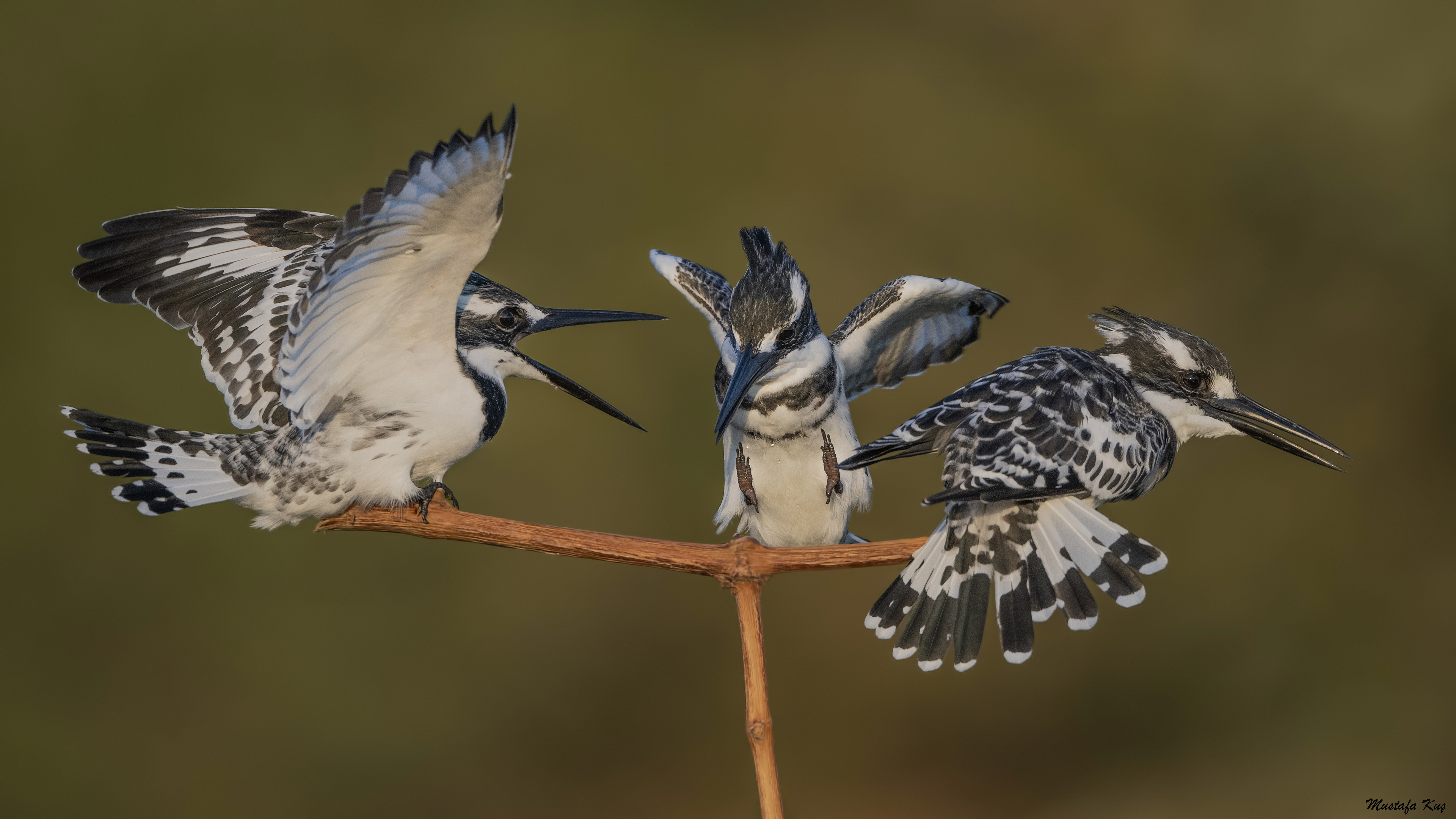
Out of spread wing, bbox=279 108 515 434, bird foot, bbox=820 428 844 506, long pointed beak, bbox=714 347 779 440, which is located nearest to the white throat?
bird foot, bbox=820 428 844 506

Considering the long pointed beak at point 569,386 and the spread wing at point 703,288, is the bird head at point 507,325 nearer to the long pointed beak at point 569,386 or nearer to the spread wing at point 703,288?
the long pointed beak at point 569,386

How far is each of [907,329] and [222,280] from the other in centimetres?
147

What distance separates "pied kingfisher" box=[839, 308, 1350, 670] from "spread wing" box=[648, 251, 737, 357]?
60 cm

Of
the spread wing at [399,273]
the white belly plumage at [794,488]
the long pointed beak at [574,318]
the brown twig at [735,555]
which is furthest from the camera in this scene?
the white belly plumage at [794,488]

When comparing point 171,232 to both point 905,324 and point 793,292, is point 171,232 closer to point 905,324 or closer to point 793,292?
point 793,292

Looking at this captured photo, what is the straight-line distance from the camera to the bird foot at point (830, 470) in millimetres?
1869

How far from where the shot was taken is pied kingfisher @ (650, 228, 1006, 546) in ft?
5.37

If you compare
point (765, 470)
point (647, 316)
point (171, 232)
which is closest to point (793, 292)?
point (647, 316)

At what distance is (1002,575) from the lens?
5.15 feet

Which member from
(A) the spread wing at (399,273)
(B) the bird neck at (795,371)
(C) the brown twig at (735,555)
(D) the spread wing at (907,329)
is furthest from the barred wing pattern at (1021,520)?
(A) the spread wing at (399,273)

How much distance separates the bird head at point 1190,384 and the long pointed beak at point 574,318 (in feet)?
2.90

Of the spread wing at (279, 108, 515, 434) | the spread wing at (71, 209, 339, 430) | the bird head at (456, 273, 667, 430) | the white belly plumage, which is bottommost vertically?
the white belly plumage

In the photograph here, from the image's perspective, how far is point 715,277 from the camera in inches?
85.7

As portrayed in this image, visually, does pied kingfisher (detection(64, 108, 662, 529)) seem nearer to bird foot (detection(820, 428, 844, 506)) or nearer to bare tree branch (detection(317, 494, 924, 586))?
bare tree branch (detection(317, 494, 924, 586))
